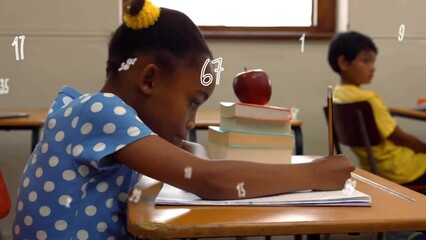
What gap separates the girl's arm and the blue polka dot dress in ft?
0.12

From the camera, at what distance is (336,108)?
2512 millimetres

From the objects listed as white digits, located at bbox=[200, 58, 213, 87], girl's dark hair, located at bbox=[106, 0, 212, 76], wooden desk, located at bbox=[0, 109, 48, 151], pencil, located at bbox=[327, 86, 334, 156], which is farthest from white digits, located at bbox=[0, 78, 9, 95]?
pencil, located at bbox=[327, 86, 334, 156]

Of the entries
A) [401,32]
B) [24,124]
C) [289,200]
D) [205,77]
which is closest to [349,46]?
[401,32]

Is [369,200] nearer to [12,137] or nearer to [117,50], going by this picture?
[117,50]

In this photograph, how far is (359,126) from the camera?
246 centimetres

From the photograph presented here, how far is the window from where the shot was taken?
9.55 ft

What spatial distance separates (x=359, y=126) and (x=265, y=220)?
1.72 metres

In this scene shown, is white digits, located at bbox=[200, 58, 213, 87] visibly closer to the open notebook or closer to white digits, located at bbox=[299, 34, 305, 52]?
the open notebook

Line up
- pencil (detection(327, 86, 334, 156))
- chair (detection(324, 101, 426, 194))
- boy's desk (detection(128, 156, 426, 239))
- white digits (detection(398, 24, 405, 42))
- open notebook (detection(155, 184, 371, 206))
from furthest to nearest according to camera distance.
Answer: white digits (detection(398, 24, 405, 42)) < chair (detection(324, 101, 426, 194)) < pencil (detection(327, 86, 334, 156)) < open notebook (detection(155, 184, 371, 206)) < boy's desk (detection(128, 156, 426, 239))

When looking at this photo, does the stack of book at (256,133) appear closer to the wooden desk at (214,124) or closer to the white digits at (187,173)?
the white digits at (187,173)

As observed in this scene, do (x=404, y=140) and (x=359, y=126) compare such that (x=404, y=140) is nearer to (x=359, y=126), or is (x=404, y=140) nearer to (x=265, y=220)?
(x=359, y=126)

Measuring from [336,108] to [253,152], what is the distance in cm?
143

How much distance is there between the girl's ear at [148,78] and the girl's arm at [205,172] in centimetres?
15

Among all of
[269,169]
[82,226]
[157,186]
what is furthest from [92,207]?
[269,169]
